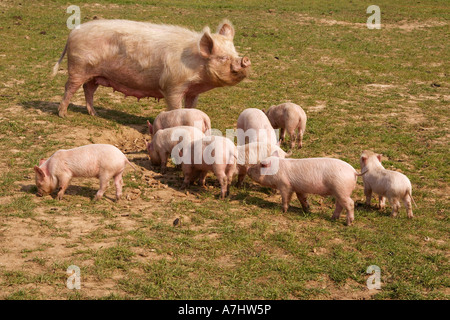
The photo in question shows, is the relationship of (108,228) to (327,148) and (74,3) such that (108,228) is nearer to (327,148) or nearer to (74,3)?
(327,148)

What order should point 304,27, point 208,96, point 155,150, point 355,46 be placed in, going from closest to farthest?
point 155,150
point 208,96
point 355,46
point 304,27

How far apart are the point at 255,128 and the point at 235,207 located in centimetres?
194

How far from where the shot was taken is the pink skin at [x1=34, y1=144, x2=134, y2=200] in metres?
6.71

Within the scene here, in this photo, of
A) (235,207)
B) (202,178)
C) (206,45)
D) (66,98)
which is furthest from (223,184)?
(66,98)

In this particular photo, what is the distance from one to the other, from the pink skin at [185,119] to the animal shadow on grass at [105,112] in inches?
55.9

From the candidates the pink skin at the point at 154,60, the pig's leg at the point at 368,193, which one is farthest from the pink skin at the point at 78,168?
the pig's leg at the point at 368,193

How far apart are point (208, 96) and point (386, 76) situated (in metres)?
5.38

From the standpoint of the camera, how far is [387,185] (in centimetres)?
679

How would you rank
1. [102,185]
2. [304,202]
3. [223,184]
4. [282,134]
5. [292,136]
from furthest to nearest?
[282,134], [292,136], [223,184], [304,202], [102,185]

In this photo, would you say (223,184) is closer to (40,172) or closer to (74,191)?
(74,191)

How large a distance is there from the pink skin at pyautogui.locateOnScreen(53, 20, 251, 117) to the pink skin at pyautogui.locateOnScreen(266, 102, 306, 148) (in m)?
0.97

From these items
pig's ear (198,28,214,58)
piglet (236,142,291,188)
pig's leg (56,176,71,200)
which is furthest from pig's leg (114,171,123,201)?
pig's ear (198,28,214,58)
